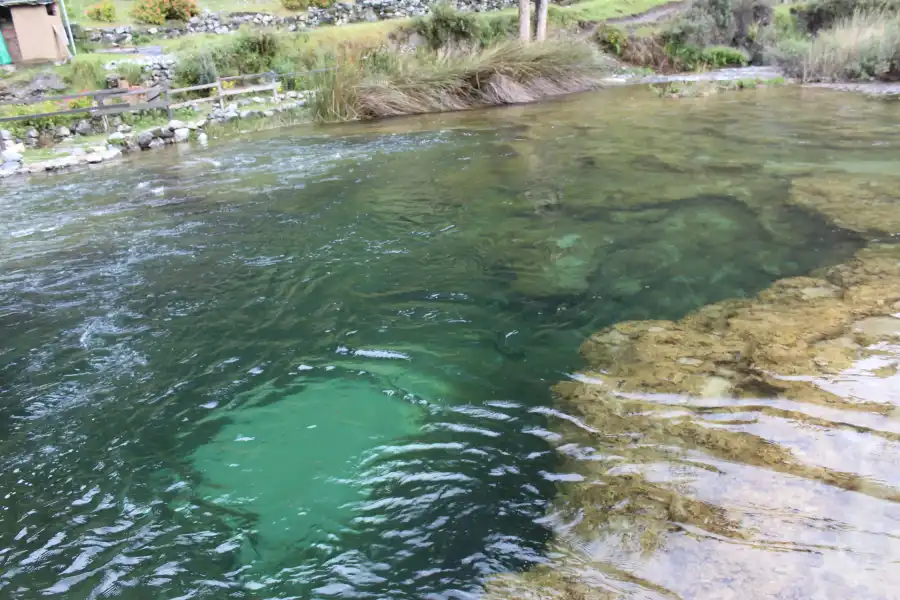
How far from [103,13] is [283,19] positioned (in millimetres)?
6507

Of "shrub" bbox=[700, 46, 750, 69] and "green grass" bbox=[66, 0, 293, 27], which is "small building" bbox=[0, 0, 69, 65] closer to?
"green grass" bbox=[66, 0, 293, 27]

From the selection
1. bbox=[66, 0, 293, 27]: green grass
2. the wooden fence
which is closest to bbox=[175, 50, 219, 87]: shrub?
the wooden fence

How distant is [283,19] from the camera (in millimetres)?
22297

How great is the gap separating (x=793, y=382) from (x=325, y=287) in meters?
3.22

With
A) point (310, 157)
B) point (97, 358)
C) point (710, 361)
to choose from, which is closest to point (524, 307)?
point (710, 361)

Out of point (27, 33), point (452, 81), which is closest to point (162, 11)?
point (27, 33)

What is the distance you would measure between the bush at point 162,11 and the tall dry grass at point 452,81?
40.7 feet

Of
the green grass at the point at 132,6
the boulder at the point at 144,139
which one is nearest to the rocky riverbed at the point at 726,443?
the boulder at the point at 144,139

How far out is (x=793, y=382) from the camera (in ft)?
9.72

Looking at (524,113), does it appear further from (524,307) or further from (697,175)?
(524,307)

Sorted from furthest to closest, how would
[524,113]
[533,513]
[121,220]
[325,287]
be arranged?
[524,113]
[121,220]
[325,287]
[533,513]

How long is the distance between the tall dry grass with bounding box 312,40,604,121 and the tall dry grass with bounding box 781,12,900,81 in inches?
200

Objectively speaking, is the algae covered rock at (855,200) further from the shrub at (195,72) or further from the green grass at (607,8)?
the green grass at (607,8)

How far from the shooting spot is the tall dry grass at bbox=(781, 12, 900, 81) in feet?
40.8
